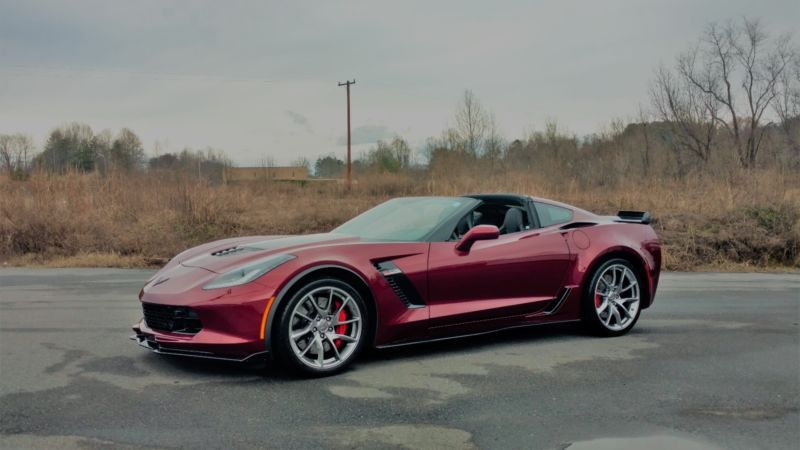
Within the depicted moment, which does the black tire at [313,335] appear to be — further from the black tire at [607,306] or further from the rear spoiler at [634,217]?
the rear spoiler at [634,217]

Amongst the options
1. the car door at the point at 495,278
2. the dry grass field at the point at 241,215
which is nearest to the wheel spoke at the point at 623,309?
the car door at the point at 495,278

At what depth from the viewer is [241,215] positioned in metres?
17.9

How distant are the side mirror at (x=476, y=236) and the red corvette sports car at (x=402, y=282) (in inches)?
0.4

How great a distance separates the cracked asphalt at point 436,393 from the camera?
3.49 metres

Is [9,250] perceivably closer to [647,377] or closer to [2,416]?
[2,416]

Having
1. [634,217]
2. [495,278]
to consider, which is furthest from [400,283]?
[634,217]

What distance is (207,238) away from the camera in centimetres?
1582

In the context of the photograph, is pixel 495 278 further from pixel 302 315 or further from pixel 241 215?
pixel 241 215

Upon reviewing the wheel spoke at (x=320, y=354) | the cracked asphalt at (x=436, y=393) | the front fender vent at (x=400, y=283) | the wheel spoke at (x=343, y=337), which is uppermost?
Answer: the front fender vent at (x=400, y=283)

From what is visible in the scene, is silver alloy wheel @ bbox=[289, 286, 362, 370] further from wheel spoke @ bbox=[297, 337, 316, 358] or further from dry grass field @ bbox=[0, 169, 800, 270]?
dry grass field @ bbox=[0, 169, 800, 270]

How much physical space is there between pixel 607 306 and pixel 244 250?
3.27 m

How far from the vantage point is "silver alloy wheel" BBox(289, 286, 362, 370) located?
179 inches

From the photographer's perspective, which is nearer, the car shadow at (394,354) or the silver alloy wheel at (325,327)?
the silver alloy wheel at (325,327)

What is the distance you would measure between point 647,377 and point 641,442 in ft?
4.42
